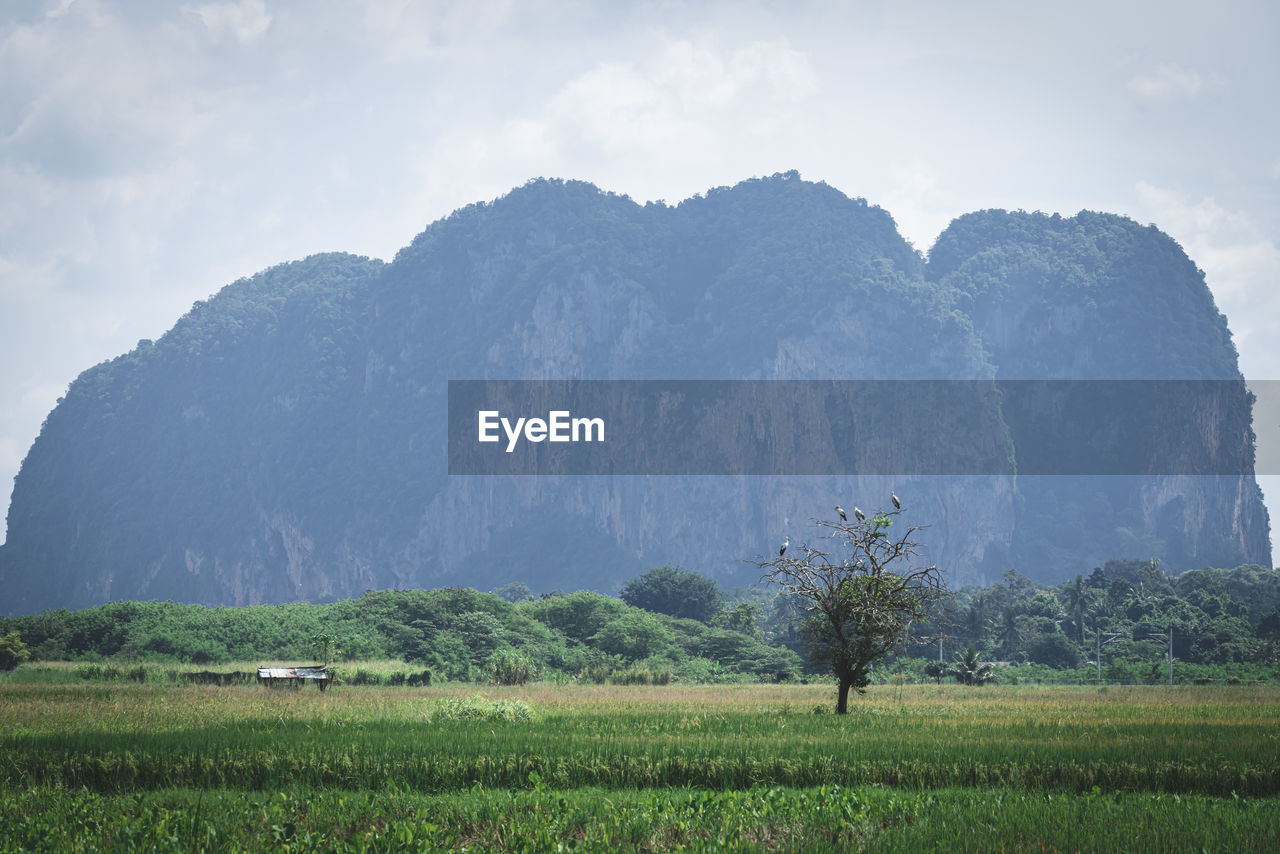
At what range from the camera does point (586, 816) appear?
647 inches

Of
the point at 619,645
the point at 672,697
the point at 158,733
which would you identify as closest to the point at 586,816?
the point at 158,733

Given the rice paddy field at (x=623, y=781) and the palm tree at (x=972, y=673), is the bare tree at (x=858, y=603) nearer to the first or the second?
→ the rice paddy field at (x=623, y=781)

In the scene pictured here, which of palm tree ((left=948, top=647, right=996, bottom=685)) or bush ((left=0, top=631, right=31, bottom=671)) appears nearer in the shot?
bush ((left=0, top=631, right=31, bottom=671))

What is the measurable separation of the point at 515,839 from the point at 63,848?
20.4ft

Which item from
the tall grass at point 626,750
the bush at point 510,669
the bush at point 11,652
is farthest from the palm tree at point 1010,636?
the bush at point 11,652

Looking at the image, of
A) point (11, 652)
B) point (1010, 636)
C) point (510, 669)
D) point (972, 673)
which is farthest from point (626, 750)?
point (1010, 636)

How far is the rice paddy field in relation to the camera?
609 inches

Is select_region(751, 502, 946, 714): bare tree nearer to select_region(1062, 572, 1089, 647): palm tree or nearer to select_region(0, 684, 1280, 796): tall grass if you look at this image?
select_region(0, 684, 1280, 796): tall grass

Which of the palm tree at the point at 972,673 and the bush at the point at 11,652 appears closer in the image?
the bush at the point at 11,652

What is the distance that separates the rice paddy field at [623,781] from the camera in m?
15.5

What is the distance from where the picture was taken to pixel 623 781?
2044 cm

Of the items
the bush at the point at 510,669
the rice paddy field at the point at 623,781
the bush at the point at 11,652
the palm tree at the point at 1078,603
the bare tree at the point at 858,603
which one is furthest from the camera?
the palm tree at the point at 1078,603

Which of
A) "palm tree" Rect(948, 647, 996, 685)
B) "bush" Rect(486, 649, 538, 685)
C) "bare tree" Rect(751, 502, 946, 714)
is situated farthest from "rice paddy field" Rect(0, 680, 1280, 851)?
"palm tree" Rect(948, 647, 996, 685)

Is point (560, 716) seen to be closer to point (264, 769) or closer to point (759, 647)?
point (264, 769)
